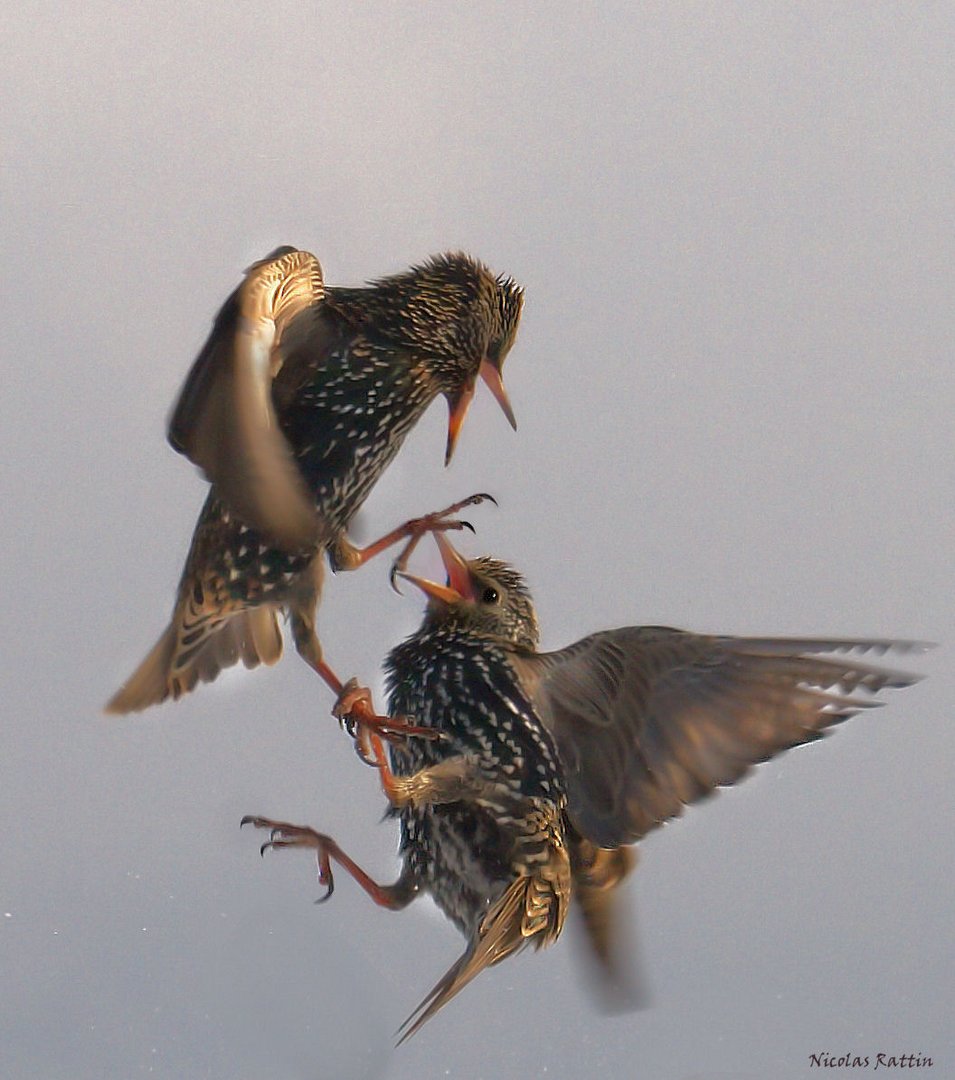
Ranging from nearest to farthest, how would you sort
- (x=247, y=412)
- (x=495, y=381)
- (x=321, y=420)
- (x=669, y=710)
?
(x=247, y=412)
(x=669, y=710)
(x=321, y=420)
(x=495, y=381)

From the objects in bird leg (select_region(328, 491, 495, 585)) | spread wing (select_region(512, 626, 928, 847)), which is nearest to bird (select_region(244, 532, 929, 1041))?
spread wing (select_region(512, 626, 928, 847))

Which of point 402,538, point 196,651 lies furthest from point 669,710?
point 196,651

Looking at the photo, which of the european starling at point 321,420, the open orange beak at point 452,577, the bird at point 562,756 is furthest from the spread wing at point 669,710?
the european starling at point 321,420

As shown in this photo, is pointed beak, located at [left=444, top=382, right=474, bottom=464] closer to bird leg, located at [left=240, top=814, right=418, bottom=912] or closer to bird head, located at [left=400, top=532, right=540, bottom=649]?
bird head, located at [left=400, top=532, right=540, bottom=649]

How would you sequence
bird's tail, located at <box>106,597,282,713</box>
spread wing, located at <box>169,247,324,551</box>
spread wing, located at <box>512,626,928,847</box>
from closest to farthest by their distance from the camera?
spread wing, located at <box>169,247,324,551</box>
spread wing, located at <box>512,626,928,847</box>
bird's tail, located at <box>106,597,282,713</box>

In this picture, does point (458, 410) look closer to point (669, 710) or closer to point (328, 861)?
point (669, 710)

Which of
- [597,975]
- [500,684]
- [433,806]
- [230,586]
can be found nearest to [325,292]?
[230,586]

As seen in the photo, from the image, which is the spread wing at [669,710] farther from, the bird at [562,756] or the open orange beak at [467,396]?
the open orange beak at [467,396]

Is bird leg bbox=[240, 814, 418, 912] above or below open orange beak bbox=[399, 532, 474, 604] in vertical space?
below
